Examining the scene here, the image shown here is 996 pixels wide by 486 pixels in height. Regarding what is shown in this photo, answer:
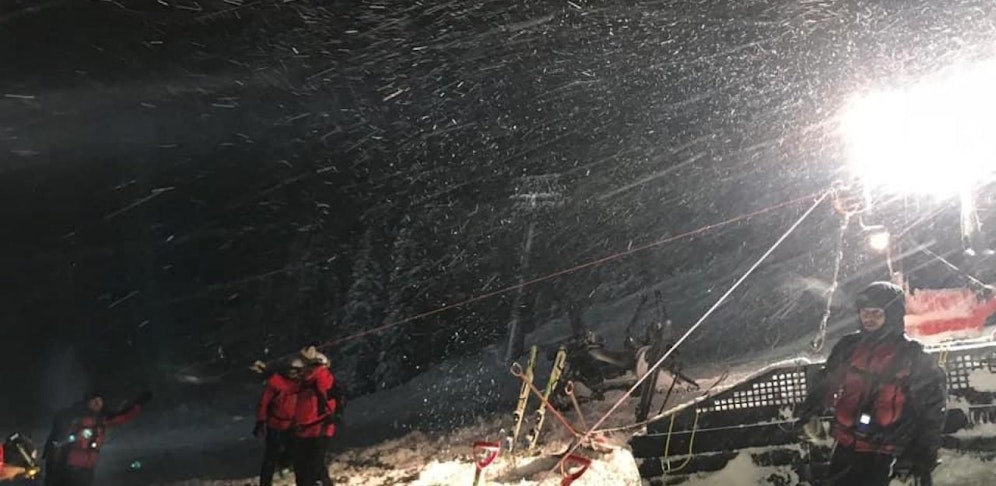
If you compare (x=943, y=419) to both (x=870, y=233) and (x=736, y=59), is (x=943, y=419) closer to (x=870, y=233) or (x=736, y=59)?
(x=870, y=233)

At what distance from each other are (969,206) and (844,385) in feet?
3.74

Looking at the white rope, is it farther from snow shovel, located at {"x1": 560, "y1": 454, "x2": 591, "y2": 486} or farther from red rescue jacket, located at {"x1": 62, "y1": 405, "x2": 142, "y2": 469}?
red rescue jacket, located at {"x1": 62, "y1": 405, "x2": 142, "y2": 469}

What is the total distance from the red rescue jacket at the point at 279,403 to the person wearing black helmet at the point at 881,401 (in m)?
1.85

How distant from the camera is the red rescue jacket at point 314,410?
2.35m

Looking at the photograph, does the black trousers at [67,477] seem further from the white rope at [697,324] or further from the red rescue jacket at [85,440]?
the white rope at [697,324]

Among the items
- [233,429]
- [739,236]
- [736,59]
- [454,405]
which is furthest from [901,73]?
[233,429]

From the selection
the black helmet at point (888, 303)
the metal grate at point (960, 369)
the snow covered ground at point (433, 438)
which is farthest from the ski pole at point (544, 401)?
the metal grate at point (960, 369)

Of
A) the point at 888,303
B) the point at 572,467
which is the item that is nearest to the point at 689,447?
the point at 572,467

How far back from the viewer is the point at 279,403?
7.82ft

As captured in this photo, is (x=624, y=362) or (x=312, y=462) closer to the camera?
(x=312, y=462)

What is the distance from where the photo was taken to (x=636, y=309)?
284cm

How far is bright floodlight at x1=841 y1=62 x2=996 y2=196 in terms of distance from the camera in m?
2.47

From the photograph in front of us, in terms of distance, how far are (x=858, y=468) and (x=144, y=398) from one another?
11.9 feet

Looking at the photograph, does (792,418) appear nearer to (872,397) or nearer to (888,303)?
(872,397)
